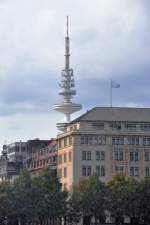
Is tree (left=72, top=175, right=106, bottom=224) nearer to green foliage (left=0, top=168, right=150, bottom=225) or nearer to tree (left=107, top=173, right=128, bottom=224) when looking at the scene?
green foliage (left=0, top=168, right=150, bottom=225)

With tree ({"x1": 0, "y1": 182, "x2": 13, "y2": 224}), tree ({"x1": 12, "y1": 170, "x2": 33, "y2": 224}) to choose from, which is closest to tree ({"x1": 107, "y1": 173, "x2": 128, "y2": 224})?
tree ({"x1": 12, "y1": 170, "x2": 33, "y2": 224})

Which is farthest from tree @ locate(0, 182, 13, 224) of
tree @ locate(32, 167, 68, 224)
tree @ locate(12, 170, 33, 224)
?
tree @ locate(32, 167, 68, 224)

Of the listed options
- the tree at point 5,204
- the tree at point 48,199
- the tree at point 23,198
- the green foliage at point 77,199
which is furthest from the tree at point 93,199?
the tree at point 5,204

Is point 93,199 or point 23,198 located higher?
point 23,198

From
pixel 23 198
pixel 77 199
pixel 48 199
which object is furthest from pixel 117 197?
pixel 23 198

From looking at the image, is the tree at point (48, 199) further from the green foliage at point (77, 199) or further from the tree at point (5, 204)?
the tree at point (5, 204)

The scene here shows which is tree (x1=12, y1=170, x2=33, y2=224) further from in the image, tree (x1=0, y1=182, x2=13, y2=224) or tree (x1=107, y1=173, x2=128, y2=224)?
tree (x1=107, y1=173, x2=128, y2=224)

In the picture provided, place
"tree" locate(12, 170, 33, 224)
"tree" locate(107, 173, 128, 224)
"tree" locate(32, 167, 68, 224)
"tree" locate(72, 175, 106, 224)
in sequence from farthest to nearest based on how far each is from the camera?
1. "tree" locate(12, 170, 33, 224)
2. "tree" locate(32, 167, 68, 224)
3. "tree" locate(72, 175, 106, 224)
4. "tree" locate(107, 173, 128, 224)

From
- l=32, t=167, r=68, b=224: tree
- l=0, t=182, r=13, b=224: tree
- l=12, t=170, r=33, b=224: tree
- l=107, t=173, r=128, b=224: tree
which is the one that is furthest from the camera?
l=0, t=182, r=13, b=224: tree

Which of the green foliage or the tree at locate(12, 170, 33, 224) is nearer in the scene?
the green foliage

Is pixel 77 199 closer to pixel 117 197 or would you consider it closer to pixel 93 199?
pixel 93 199

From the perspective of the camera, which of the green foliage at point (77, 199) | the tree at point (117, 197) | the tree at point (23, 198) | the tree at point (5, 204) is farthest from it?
the tree at point (5, 204)

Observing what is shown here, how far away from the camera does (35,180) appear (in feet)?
573

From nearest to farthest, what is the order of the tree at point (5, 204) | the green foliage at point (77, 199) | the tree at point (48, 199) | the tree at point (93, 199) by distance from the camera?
the green foliage at point (77, 199), the tree at point (93, 199), the tree at point (48, 199), the tree at point (5, 204)
